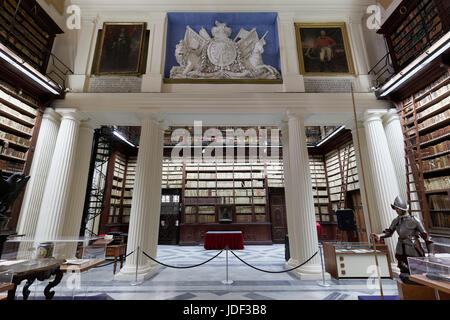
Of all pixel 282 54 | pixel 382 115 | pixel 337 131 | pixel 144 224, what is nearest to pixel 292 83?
pixel 282 54

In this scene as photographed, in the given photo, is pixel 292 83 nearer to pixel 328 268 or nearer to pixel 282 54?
pixel 282 54

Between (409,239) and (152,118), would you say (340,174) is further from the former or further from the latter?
(152,118)

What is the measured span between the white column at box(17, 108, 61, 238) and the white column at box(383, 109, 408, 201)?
27.9 feet

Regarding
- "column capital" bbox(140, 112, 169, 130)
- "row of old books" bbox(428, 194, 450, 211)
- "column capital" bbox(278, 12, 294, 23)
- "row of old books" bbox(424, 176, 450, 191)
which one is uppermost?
"column capital" bbox(278, 12, 294, 23)

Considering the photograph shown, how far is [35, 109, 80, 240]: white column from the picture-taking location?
176 inches

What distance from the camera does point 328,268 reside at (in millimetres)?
4223

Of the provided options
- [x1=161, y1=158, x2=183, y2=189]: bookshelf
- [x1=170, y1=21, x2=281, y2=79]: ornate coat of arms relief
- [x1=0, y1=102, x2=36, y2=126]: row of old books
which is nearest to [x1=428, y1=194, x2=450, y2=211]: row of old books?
[x1=170, y1=21, x2=281, y2=79]: ornate coat of arms relief

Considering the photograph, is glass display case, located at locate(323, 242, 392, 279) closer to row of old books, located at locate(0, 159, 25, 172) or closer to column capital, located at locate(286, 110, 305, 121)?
column capital, located at locate(286, 110, 305, 121)

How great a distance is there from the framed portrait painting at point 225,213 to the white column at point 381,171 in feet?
17.2

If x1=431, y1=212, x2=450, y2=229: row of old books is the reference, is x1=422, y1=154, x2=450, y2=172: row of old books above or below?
above

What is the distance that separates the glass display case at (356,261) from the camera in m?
3.79

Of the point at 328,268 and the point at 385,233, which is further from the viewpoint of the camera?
the point at 328,268

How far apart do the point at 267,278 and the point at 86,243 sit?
3.40m

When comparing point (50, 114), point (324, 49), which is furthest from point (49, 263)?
point (324, 49)
